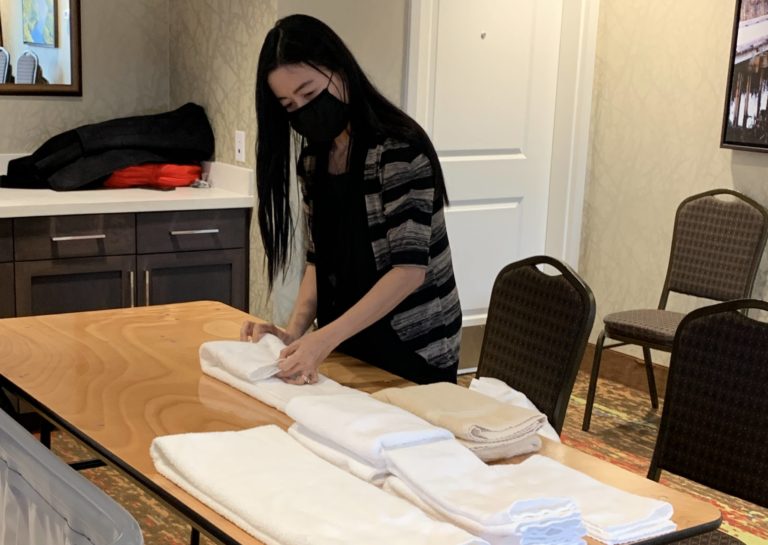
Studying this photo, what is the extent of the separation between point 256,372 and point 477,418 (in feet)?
1.50

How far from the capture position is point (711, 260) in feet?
14.0

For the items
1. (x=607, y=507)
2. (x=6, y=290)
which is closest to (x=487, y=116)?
(x=6, y=290)

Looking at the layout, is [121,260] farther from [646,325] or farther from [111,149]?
[646,325]

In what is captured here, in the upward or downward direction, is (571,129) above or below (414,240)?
above

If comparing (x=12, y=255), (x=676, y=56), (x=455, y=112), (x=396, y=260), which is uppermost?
(x=676, y=56)

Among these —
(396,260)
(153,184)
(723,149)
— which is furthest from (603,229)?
(396,260)

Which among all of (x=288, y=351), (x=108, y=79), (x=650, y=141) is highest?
(x=108, y=79)

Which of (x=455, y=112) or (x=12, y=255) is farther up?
(x=455, y=112)

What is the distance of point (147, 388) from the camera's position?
6.54 feet

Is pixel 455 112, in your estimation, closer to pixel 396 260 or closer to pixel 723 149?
pixel 723 149

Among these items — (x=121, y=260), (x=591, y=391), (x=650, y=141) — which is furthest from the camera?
(x=650, y=141)

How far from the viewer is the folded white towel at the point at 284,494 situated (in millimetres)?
1333

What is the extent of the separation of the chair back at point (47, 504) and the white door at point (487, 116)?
11.0 ft

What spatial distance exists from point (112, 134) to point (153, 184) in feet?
0.80
